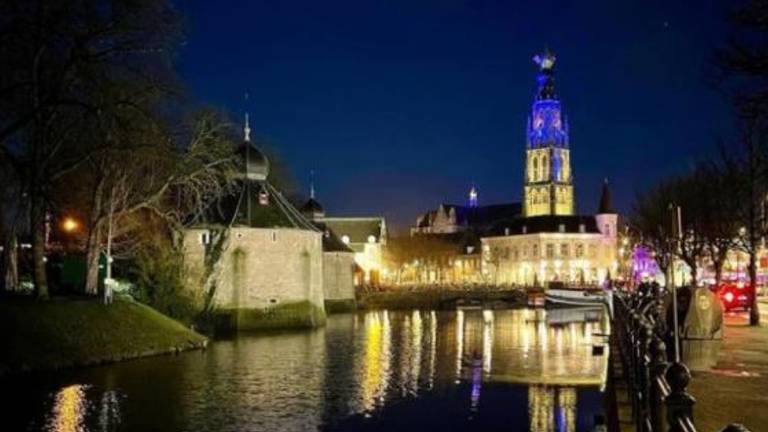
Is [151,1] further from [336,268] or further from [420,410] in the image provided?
[336,268]

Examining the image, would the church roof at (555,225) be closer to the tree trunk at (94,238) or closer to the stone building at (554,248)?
the stone building at (554,248)

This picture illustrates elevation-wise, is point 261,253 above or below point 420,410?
above

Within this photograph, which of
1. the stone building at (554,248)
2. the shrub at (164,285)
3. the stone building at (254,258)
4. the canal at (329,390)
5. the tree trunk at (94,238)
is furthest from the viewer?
the stone building at (554,248)

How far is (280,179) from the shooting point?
83688 mm

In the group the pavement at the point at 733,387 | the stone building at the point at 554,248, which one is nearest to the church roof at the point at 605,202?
the stone building at the point at 554,248

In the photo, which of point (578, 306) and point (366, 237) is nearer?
point (578, 306)

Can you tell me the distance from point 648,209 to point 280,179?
32156 mm

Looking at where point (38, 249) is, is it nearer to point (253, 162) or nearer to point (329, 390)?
point (329, 390)

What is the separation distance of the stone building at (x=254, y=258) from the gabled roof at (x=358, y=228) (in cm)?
6494

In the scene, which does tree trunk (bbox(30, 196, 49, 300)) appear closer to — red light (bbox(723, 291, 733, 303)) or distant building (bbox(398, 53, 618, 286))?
red light (bbox(723, 291, 733, 303))

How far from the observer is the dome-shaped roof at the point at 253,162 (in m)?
59.4

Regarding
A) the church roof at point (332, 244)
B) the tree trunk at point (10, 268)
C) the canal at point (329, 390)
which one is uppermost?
the church roof at point (332, 244)

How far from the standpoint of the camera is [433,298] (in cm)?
10475

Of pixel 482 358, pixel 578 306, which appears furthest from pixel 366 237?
pixel 482 358
